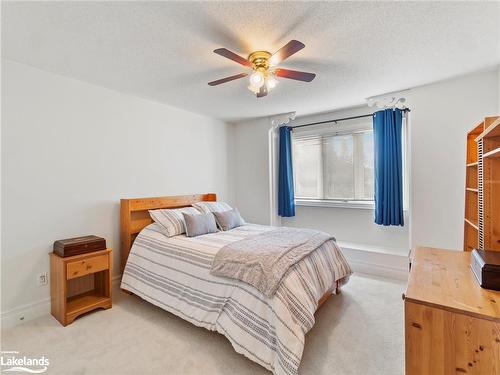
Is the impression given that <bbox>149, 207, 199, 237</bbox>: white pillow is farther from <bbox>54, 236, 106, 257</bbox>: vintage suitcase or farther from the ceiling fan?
the ceiling fan

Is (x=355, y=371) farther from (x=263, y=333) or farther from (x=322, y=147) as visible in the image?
(x=322, y=147)

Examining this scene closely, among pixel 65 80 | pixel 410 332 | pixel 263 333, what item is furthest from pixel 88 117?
pixel 410 332

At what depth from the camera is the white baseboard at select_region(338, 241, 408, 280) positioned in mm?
3277

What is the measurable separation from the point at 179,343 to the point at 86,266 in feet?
3.97

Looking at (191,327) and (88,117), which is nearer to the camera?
(191,327)

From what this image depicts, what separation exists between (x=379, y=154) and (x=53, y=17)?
3.74 metres

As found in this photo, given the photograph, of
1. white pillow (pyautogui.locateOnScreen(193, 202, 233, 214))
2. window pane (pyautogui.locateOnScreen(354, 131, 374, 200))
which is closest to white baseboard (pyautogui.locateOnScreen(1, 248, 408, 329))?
window pane (pyautogui.locateOnScreen(354, 131, 374, 200))

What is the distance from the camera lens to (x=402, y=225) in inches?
134

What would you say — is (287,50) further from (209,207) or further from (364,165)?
(364,165)

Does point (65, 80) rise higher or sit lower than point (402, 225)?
higher

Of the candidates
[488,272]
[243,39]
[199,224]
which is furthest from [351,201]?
[243,39]

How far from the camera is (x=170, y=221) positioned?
2.94m

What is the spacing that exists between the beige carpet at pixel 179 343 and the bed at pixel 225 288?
0.15m

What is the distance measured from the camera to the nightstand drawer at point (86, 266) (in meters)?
2.32
